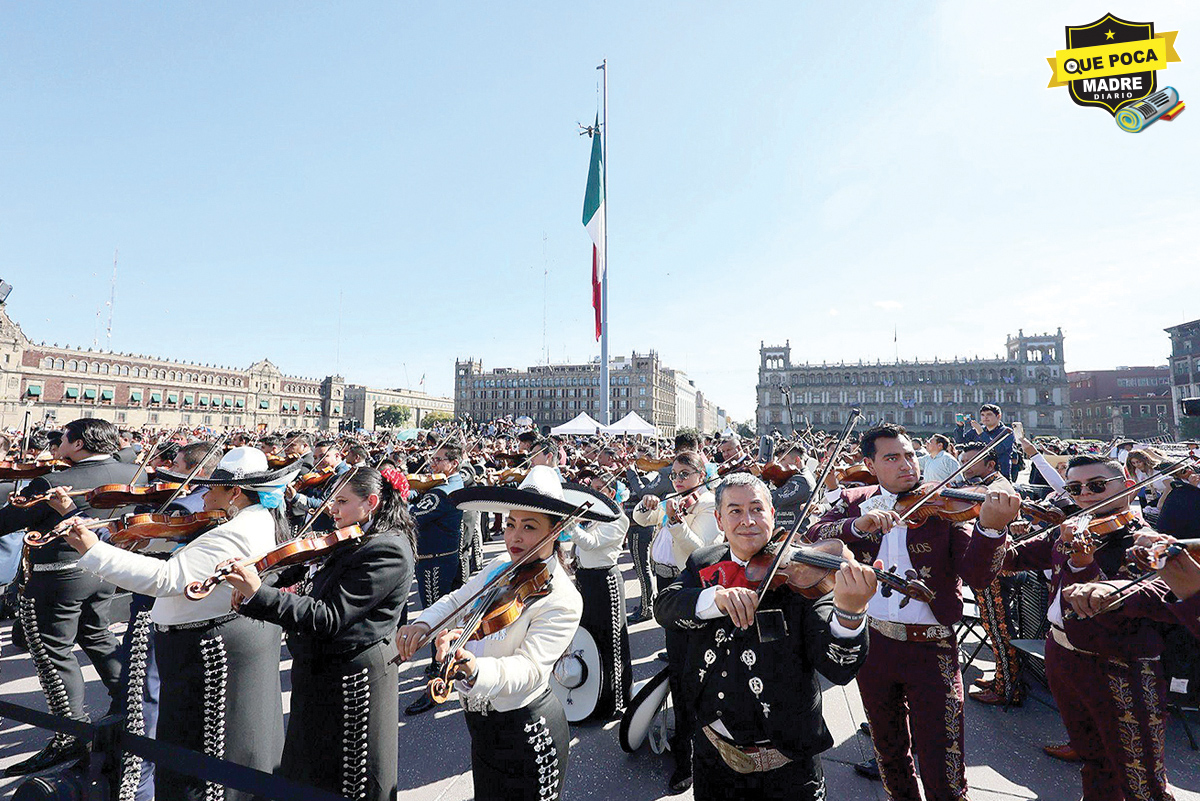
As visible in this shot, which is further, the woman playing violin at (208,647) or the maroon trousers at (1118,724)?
the maroon trousers at (1118,724)

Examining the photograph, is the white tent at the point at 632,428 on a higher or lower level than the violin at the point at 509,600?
higher

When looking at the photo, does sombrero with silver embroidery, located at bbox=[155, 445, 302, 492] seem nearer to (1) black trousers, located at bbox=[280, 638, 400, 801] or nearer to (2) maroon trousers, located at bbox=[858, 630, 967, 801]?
(1) black trousers, located at bbox=[280, 638, 400, 801]

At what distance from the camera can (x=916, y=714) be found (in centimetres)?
271

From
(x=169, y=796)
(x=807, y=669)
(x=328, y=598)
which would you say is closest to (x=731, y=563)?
(x=807, y=669)

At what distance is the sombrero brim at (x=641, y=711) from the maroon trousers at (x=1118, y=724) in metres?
2.18

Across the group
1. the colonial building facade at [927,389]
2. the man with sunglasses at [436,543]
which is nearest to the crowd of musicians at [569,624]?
the man with sunglasses at [436,543]

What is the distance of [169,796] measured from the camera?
2516mm

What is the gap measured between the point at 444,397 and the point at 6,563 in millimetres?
148813

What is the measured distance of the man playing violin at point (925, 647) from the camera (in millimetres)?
2607

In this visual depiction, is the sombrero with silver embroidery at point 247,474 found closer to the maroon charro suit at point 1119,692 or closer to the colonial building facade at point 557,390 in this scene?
the maroon charro suit at point 1119,692

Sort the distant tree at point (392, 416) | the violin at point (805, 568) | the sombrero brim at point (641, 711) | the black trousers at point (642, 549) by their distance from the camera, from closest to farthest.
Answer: the violin at point (805, 568) → the sombrero brim at point (641, 711) → the black trousers at point (642, 549) → the distant tree at point (392, 416)

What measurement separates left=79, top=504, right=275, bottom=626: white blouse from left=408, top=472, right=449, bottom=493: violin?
403 centimetres

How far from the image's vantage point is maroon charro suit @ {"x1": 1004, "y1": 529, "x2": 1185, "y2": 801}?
2566mm

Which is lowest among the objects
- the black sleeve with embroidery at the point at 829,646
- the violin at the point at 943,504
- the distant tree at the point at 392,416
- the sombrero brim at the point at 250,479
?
the black sleeve with embroidery at the point at 829,646
